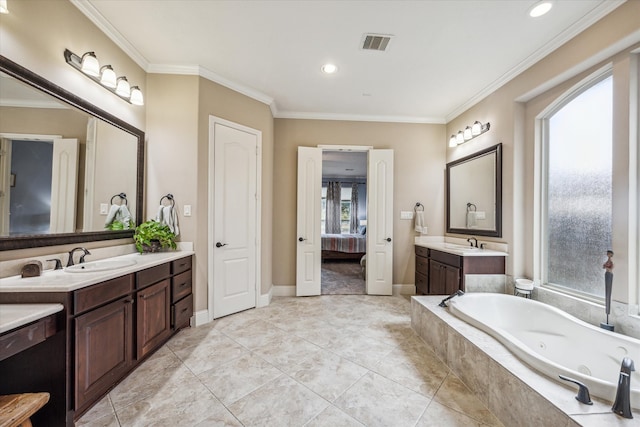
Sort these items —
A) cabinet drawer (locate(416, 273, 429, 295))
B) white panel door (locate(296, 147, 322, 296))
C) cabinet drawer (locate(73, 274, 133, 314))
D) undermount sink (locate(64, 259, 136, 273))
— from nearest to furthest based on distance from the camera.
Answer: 1. cabinet drawer (locate(73, 274, 133, 314))
2. undermount sink (locate(64, 259, 136, 273))
3. cabinet drawer (locate(416, 273, 429, 295))
4. white panel door (locate(296, 147, 322, 296))

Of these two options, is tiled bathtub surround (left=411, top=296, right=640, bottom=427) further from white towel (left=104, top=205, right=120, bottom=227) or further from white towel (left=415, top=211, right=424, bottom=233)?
white towel (left=104, top=205, right=120, bottom=227)

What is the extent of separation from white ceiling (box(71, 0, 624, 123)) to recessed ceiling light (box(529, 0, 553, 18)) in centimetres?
4

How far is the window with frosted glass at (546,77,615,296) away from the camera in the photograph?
2.07m

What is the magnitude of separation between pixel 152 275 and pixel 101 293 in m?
0.51

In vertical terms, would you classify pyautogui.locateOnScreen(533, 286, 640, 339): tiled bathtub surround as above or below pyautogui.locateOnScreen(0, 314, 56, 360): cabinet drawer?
below

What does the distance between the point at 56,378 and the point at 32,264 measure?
71 centimetres

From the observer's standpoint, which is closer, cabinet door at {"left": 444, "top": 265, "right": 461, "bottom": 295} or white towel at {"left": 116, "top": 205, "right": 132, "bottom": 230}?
white towel at {"left": 116, "top": 205, "right": 132, "bottom": 230}

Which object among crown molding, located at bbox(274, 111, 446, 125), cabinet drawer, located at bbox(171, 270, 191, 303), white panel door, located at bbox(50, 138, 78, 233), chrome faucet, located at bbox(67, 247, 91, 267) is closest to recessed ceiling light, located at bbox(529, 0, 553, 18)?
crown molding, located at bbox(274, 111, 446, 125)

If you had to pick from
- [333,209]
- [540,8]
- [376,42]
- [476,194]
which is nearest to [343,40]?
[376,42]

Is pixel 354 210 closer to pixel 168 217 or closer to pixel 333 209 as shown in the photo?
pixel 333 209

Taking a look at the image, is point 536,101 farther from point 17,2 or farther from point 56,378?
point 56,378

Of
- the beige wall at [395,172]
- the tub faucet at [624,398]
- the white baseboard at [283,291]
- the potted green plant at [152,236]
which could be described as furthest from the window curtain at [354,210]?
the tub faucet at [624,398]

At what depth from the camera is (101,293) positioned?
161 centimetres

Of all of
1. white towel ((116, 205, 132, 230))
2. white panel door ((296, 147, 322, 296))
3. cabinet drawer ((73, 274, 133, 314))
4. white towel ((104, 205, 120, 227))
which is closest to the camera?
cabinet drawer ((73, 274, 133, 314))
